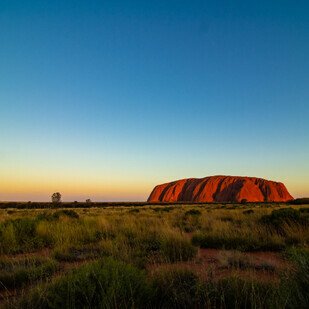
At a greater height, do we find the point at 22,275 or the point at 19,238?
the point at 19,238

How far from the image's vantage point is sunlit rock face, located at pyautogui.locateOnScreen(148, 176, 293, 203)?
428 feet

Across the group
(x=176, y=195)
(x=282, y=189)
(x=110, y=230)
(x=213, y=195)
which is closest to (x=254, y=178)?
(x=282, y=189)

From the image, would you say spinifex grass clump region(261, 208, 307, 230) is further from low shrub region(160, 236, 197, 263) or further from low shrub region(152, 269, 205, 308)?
low shrub region(152, 269, 205, 308)

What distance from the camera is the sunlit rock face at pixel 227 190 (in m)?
130

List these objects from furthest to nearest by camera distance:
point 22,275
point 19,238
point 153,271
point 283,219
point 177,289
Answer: point 283,219 < point 19,238 < point 22,275 < point 153,271 < point 177,289

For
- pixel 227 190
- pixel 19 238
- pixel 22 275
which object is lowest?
pixel 22 275

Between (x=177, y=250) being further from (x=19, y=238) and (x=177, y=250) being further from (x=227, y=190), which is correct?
(x=227, y=190)

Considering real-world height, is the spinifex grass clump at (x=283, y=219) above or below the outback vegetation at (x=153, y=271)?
above

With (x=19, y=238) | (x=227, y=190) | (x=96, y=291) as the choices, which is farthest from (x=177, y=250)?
(x=227, y=190)

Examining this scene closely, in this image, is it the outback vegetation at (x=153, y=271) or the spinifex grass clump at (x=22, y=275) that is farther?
the spinifex grass clump at (x=22, y=275)

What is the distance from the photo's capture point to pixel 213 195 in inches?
5389

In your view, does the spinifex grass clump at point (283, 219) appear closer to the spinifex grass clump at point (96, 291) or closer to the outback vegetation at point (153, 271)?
the outback vegetation at point (153, 271)

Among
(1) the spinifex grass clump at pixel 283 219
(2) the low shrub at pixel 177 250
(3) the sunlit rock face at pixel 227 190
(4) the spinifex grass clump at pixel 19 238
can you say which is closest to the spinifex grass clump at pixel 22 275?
(2) the low shrub at pixel 177 250

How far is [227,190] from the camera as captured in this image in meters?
135
